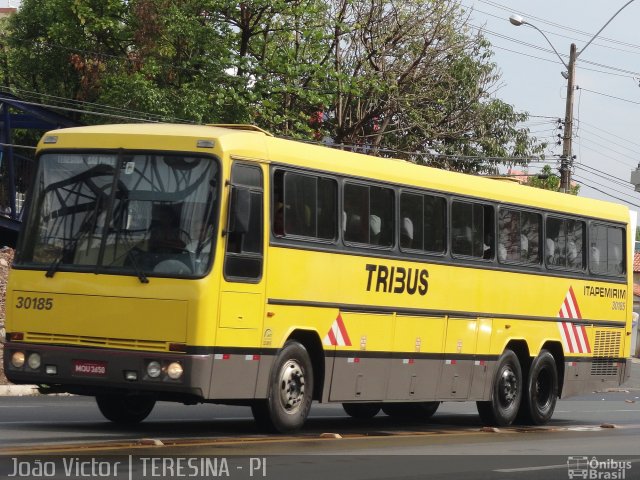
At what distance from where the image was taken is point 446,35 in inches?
1742

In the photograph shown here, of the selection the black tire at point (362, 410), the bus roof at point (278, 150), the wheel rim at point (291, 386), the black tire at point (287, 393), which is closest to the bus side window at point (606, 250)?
the bus roof at point (278, 150)

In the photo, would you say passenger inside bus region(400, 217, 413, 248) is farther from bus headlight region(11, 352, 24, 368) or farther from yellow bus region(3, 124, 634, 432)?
bus headlight region(11, 352, 24, 368)

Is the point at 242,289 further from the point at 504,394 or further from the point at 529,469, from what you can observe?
the point at 504,394

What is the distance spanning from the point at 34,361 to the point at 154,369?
1308 mm

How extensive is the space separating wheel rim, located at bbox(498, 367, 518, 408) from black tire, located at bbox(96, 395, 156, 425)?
5.89 m

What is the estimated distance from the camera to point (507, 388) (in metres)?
19.7

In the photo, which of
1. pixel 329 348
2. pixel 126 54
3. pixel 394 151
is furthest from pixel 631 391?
pixel 329 348

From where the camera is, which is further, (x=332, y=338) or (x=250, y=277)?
(x=332, y=338)

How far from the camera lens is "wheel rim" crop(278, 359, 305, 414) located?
48.5 ft

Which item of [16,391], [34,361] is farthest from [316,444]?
[16,391]

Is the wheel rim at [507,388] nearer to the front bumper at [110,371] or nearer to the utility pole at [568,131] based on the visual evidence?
the front bumper at [110,371]

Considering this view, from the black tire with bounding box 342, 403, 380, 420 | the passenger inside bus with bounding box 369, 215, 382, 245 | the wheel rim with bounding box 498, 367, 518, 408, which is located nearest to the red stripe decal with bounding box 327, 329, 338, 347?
the passenger inside bus with bounding box 369, 215, 382, 245

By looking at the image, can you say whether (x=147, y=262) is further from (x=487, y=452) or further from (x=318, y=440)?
(x=487, y=452)

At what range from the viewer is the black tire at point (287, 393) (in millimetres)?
14555
